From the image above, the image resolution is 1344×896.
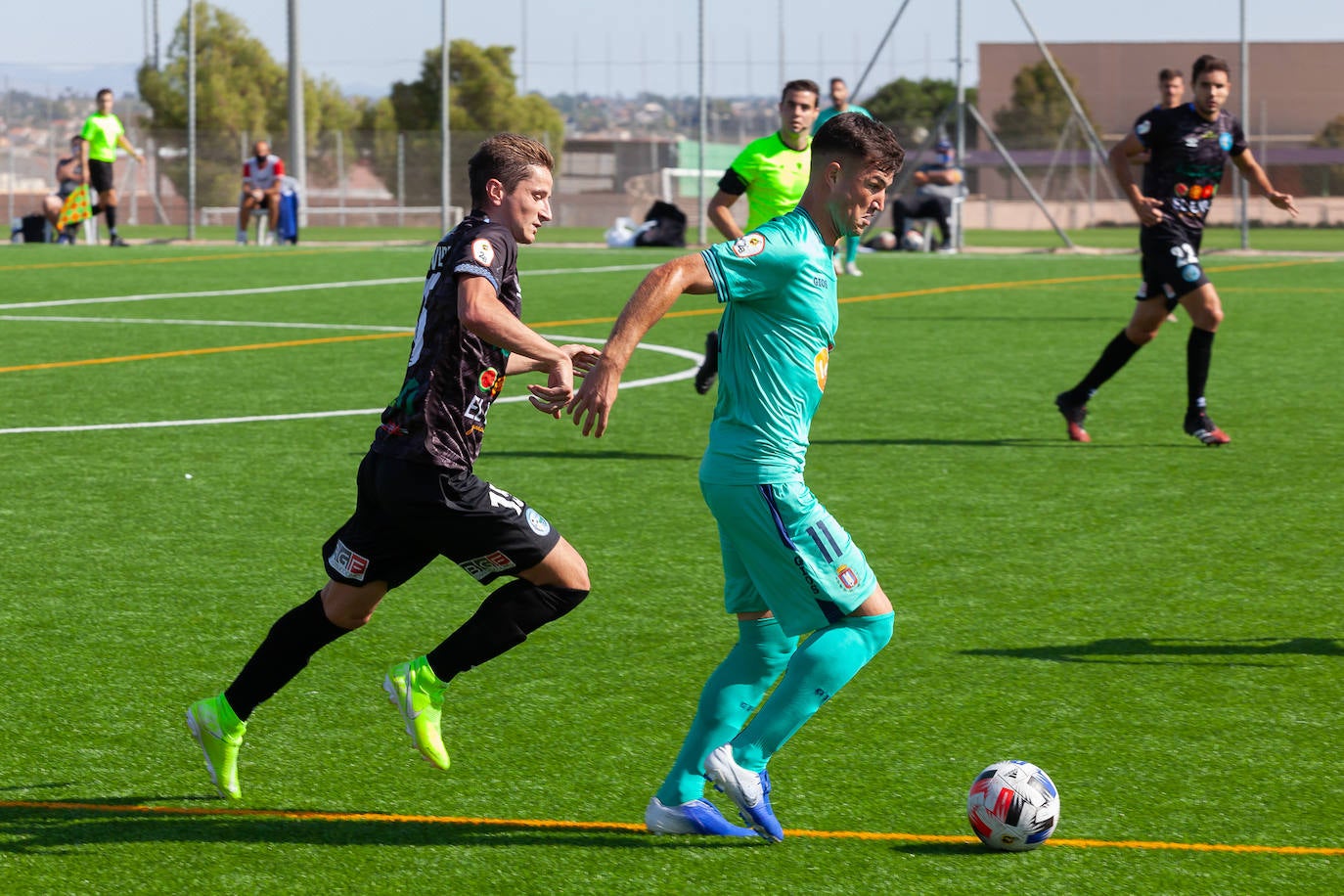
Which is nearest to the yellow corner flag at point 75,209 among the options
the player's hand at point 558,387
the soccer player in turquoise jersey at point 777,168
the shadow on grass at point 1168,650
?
the soccer player in turquoise jersey at point 777,168

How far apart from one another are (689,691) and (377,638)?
4.08ft

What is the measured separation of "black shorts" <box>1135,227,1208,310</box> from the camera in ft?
35.7

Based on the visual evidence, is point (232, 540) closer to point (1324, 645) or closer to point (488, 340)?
point (488, 340)

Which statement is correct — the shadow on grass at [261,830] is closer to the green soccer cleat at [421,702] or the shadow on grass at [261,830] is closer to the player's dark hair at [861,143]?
the green soccer cleat at [421,702]

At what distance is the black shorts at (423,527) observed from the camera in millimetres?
4754

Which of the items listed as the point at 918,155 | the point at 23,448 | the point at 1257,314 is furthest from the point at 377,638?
the point at 918,155

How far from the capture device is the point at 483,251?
4.70m

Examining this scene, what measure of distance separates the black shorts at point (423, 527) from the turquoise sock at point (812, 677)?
0.81 m

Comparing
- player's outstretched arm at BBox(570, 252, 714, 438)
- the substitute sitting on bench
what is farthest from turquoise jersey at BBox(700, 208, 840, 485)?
the substitute sitting on bench

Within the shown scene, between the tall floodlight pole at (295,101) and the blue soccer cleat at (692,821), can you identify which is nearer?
the blue soccer cleat at (692,821)

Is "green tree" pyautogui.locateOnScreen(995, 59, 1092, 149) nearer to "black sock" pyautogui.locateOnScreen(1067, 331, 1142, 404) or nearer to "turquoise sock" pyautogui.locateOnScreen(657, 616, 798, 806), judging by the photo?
"black sock" pyautogui.locateOnScreen(1067, 331, 1142, 404)

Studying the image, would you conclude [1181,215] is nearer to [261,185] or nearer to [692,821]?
[692,821]

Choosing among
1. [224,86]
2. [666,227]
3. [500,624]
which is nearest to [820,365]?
[500,624]

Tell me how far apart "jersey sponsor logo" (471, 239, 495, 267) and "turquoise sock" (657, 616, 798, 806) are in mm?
1103
